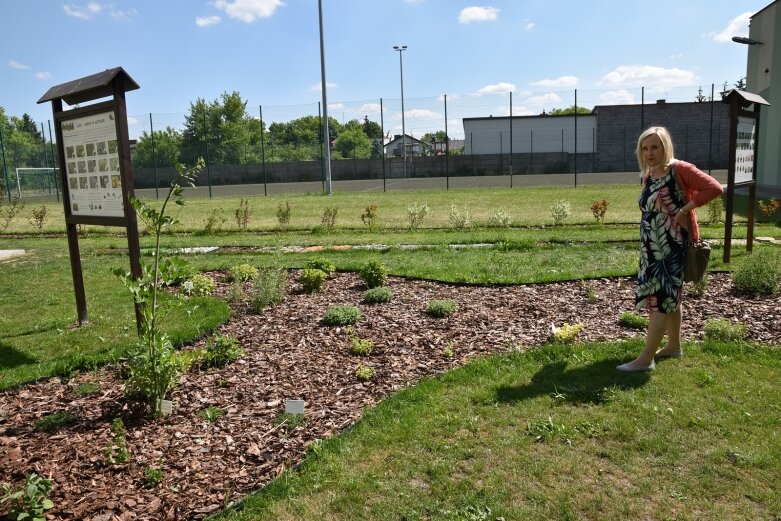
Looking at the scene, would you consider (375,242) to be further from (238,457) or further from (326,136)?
(326,136)

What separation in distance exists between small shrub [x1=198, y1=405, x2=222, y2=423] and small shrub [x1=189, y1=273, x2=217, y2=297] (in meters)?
3.46

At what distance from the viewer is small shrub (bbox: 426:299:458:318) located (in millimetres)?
5996

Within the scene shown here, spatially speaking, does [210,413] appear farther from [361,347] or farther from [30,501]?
[361,347]

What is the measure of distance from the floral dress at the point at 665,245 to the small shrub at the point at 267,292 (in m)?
3.75

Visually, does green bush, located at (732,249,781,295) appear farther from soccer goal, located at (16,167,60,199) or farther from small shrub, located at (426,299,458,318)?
soccer goal, located at (16,167,60,199)

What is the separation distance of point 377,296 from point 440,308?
0.87 meters

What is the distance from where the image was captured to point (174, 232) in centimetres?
1544

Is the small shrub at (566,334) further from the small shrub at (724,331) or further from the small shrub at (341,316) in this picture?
the small shrub at (341,316)

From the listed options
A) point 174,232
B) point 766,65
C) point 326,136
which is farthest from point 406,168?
point 174,232

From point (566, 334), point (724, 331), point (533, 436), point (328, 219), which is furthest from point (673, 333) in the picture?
point (328, 219)

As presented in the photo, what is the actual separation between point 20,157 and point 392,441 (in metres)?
45.1

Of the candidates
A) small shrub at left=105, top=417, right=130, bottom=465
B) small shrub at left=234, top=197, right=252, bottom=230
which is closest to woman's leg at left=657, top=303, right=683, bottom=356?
small shrub at left=105, top=417, right=130, bottom=465

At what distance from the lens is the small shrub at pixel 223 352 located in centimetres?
476

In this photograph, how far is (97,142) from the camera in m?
5.41
